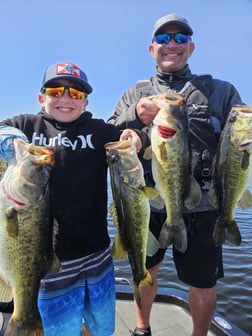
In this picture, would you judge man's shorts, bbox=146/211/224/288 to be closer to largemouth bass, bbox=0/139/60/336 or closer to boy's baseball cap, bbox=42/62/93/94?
largemouth bass, bbox=0/139/60/336

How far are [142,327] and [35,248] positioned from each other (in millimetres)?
2081

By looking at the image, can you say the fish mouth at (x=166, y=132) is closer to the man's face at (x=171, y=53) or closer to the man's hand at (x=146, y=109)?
the man's hand at (x=146, y=109)

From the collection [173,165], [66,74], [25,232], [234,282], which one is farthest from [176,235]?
[234,282]

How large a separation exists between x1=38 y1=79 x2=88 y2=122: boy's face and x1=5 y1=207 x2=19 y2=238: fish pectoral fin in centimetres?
123

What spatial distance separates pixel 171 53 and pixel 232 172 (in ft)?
5.02

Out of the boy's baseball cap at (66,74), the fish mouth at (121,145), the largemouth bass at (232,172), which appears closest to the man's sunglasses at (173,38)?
the boy's baseball cap at (66,74)

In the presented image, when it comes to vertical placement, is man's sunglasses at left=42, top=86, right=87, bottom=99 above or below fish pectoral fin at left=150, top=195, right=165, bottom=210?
above

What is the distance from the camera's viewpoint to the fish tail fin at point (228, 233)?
3.14 metres

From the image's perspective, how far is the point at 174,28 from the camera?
362 cm

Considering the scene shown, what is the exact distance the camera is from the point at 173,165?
314 cm

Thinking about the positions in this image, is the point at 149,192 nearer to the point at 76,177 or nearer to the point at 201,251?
the point at 76,177

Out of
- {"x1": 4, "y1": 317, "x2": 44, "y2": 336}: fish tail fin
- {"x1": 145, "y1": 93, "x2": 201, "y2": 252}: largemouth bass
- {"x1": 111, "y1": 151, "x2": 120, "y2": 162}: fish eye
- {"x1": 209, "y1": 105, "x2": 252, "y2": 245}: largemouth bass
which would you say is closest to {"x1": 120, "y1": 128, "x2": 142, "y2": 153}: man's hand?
{"x1": 145, "y1": 93, "x2": 201, "y2": 252}: largemouth bass

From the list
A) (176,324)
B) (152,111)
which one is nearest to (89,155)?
(152,111)

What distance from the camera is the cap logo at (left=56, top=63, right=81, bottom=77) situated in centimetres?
338
